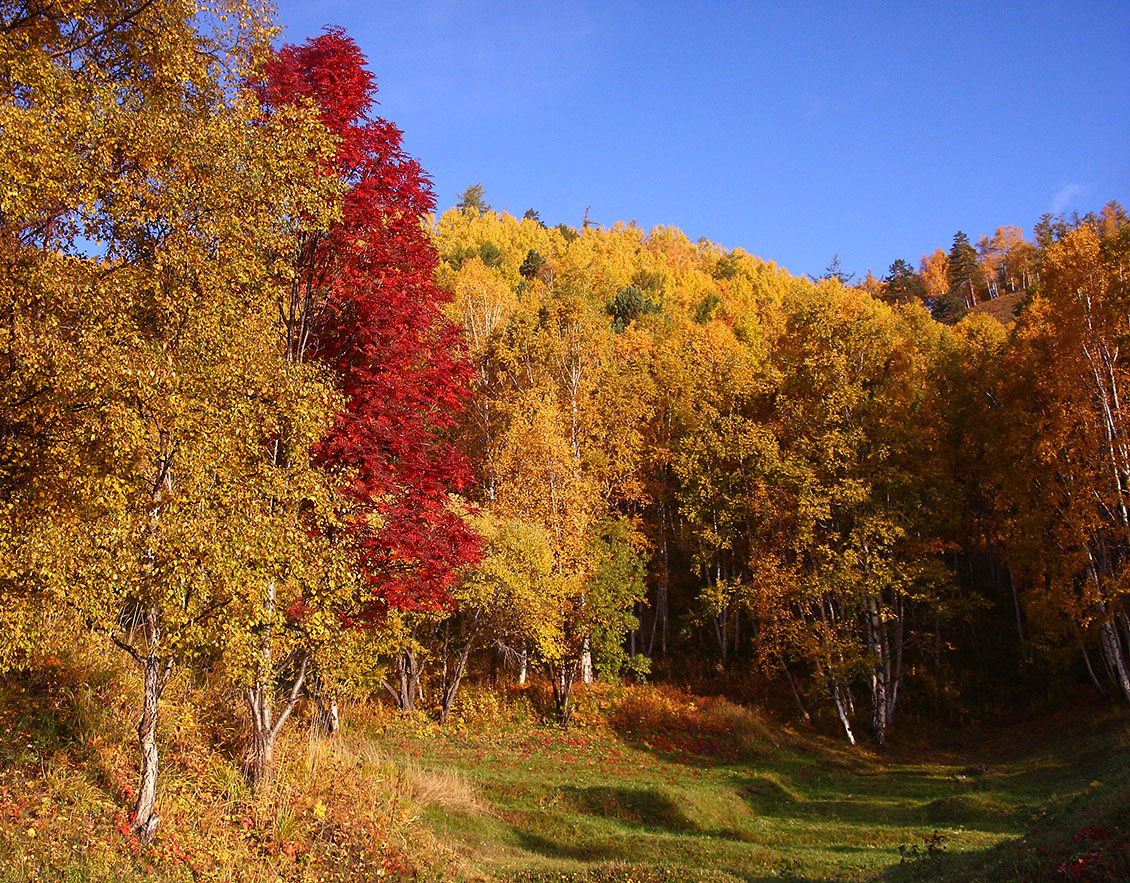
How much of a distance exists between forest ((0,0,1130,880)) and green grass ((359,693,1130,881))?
2.74ft

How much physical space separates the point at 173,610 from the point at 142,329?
3.27 meters

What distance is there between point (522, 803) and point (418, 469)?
32.1ft

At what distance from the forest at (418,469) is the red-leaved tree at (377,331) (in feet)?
0.21

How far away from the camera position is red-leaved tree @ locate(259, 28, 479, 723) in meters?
11.5

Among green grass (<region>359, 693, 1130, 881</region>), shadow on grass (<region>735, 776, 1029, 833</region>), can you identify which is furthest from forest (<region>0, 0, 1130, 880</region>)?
shadow on grass (<region>735, 776, 1029, 833</region>)

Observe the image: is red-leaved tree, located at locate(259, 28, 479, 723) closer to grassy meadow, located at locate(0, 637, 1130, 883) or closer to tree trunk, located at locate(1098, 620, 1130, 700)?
grassy meadow, located at locate(0, 637, 1130, 883)

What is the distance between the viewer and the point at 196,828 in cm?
928

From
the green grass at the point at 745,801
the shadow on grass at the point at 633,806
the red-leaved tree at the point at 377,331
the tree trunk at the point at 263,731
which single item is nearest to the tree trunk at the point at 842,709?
the green grass at the point at 745,801

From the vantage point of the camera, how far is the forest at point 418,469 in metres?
7.77

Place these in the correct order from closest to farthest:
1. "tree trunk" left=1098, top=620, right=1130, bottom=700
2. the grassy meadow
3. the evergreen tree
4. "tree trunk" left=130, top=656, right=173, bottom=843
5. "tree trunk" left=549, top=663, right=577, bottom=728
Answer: "tree trunk" left=130, top=656, right=173, bottom=843, the grassy meadow, "tree trunk" left=1098, top=620, right=1130, bottom=700, "tree trunk" left=549, top=663, right=577, bottom=728, the evergreen tree

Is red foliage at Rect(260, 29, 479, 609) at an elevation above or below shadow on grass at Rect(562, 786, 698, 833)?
above

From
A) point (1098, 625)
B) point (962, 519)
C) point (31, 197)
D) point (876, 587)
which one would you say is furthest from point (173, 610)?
point (962, 519)

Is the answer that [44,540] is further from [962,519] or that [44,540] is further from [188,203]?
[962,519]

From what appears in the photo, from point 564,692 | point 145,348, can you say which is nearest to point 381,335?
point 145,348
